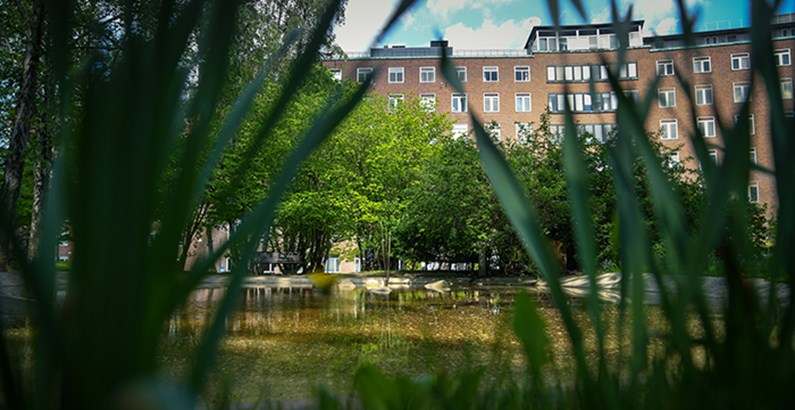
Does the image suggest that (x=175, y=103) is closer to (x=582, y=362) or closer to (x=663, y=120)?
(x=582, y=362)

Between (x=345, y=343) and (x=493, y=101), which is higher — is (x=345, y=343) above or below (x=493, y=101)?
below

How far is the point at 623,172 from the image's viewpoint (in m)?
0.47

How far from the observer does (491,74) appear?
31531mm

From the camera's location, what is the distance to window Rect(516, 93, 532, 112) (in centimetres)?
3142

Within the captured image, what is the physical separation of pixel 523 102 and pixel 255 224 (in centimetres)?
3238

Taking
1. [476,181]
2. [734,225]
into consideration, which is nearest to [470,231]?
[476,181]

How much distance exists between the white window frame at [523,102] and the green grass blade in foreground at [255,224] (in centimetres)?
3223

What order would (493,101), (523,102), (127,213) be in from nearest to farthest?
(127,213), (523,102), (493,101)

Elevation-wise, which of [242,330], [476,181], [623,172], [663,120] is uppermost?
[663,120]

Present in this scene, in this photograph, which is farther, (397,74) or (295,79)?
(397,74)

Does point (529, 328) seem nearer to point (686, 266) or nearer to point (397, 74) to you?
point (686, 266)

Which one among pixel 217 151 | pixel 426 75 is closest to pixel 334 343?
pixel 217 151

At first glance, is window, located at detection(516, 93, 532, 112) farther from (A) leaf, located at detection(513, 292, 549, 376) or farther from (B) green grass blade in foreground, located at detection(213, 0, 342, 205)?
(B) green grass blade in foreground, located at detection(213, 0, 342, 205)

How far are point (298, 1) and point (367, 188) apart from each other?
17.6 ft
